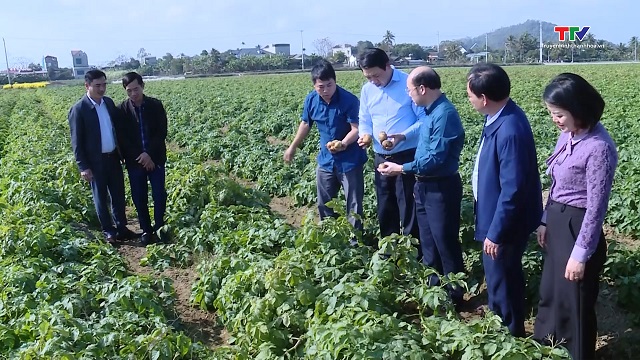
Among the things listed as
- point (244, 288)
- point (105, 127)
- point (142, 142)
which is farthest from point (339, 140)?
point (105, 127)

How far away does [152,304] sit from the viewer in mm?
4289

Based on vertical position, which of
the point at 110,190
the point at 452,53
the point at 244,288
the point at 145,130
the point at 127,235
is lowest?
the point at 127,235

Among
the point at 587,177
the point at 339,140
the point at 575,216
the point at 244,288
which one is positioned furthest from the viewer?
the point at 339,140

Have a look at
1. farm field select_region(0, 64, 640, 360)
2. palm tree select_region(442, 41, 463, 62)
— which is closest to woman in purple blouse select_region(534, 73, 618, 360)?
farm field select_region(0, 64, 640, 360)

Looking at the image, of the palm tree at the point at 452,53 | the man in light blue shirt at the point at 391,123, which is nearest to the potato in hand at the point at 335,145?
the man in light blue shirt at the point at 391,123

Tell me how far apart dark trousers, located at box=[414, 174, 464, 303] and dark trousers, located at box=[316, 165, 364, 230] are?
1028 mm

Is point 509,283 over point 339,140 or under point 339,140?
under

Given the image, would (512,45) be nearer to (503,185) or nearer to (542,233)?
(542,233)

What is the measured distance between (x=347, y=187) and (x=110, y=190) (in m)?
3.22

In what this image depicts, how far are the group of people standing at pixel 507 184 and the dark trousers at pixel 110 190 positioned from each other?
3.43 meters

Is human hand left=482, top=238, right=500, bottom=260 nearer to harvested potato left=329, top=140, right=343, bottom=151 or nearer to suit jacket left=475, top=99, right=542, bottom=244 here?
suit jacket left=475, top=99, right=542, bottom=244

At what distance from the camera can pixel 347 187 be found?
223 inches

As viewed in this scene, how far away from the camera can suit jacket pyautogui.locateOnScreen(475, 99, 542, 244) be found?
3412 mm

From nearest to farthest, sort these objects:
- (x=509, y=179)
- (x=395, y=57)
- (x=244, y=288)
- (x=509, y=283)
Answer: (x=509, y=179), (x=509, y=283), (x=244, y=288), (x=395, y=57)
